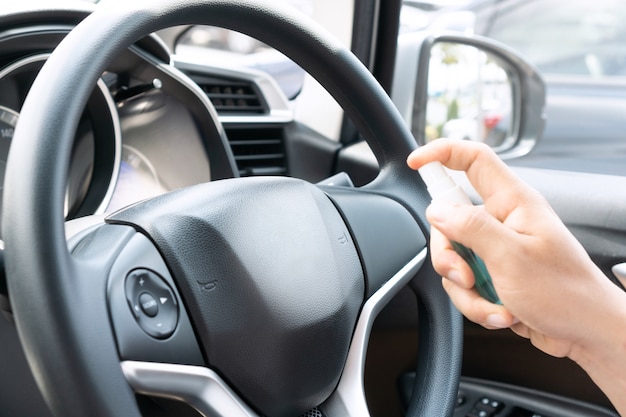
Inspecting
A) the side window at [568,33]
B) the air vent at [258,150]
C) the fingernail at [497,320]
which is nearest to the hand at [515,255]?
the fingernail at [497,320]

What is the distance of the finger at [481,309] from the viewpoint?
28.0 inches

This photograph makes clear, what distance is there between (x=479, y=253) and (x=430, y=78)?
1.43 meters

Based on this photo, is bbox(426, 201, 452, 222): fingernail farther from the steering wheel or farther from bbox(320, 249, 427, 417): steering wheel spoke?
bbox(320, 249, 427, 417): steering wheel spoke

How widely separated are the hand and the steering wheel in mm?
202

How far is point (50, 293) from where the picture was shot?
22.6 inches

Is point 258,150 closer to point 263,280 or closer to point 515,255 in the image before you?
point 263,280

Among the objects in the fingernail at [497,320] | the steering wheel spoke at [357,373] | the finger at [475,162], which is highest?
the finger at [475,162]

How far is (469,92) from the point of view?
2.15 m

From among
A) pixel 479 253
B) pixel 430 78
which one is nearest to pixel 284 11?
pixel 479 253

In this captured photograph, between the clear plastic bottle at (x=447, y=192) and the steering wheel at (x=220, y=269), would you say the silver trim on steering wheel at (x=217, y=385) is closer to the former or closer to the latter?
the steering wheel at (x=220, y=269)

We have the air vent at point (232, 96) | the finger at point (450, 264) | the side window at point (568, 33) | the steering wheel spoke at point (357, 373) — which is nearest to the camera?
the finger at point (450, 264)

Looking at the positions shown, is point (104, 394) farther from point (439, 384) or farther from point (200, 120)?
point (200, 120)

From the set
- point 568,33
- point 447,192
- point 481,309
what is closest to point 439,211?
point 447,192

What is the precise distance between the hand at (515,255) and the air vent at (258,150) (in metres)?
1.02
